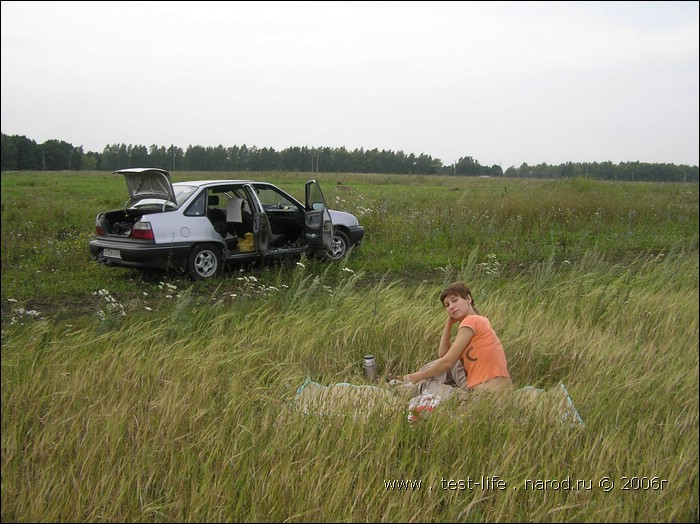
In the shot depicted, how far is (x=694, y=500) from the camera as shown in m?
2.17

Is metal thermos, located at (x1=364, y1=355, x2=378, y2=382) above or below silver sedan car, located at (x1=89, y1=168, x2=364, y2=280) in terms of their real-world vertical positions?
below

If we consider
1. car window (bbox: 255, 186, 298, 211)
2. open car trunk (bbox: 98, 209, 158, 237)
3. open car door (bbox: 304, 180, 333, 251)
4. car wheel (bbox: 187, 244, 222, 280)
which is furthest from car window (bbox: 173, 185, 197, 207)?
open car door (bbox: 304, 180, 333, 251)

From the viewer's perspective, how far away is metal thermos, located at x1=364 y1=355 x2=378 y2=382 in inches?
172

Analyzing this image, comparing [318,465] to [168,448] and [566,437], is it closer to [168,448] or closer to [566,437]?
[168,448]

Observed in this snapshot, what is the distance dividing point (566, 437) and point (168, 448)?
210 cm

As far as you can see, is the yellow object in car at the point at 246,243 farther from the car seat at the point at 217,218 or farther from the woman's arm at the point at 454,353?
the woman's arm at the point at 454,353

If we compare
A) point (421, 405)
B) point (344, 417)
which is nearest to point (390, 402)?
point (421, 405)

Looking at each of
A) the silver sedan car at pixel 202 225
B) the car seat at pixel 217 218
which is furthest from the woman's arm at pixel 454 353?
the car seat at pixel 217 218

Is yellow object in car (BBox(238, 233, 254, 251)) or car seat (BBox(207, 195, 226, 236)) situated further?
car seat (BBox(207, 195, 226, 236))

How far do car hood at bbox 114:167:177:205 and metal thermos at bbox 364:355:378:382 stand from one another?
464cm

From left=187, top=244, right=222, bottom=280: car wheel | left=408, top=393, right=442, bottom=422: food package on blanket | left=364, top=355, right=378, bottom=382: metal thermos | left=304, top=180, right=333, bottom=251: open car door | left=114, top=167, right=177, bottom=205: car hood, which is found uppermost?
left=114, top=167, right=177, bottom=205: car hood

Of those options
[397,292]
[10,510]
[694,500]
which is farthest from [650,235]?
[10,510]

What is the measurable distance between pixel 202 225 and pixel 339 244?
110 inches

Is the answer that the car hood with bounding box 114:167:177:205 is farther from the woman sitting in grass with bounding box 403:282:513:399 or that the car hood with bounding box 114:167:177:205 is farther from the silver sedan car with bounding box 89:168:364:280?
the woman sitting in grass with bounding box 403:282:513:399
